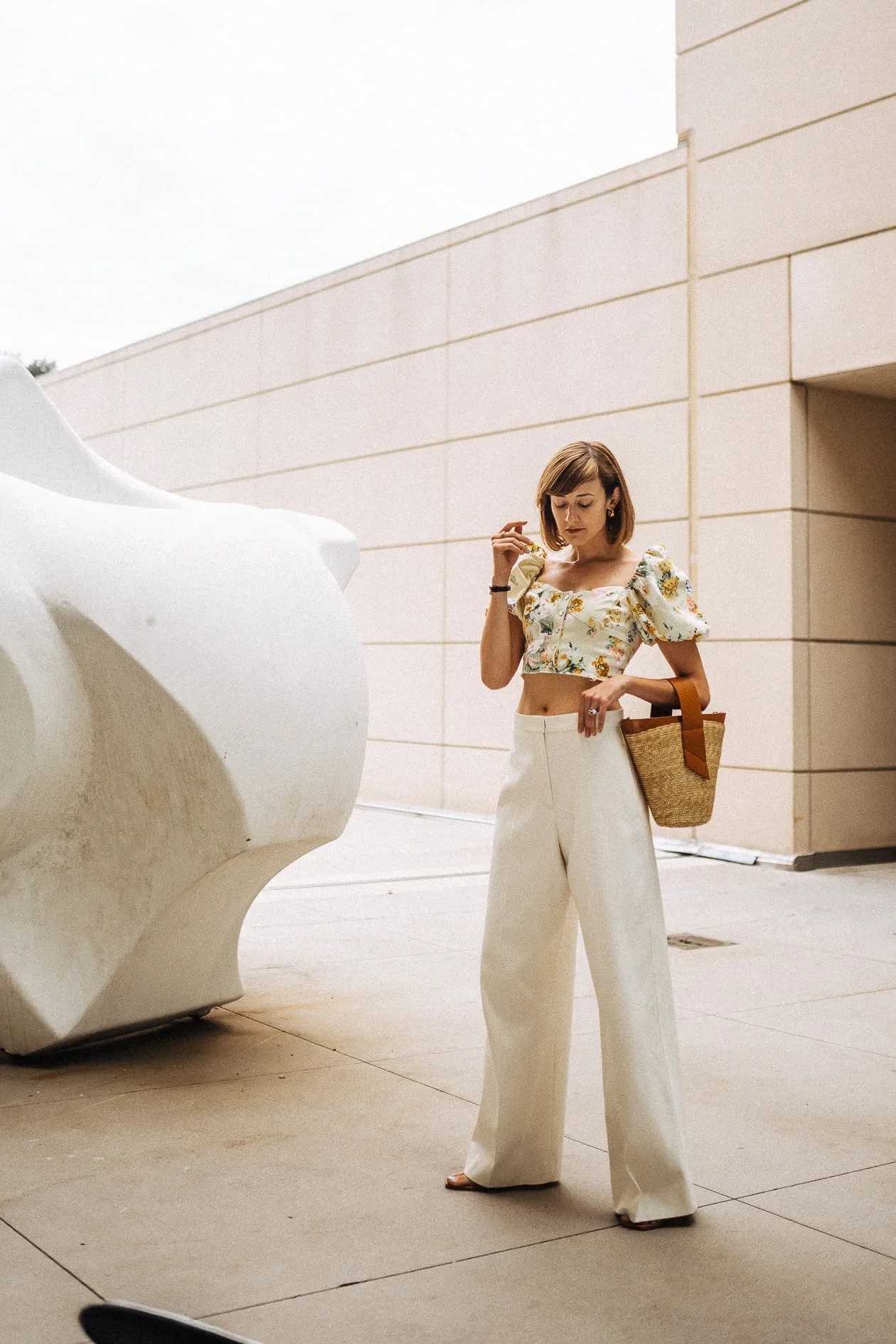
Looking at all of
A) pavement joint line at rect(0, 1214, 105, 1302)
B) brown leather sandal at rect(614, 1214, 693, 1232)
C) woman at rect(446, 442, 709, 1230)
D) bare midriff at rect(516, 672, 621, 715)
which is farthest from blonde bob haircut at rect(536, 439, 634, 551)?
pavement joint line at rect(0, 1214, 105, 1302)

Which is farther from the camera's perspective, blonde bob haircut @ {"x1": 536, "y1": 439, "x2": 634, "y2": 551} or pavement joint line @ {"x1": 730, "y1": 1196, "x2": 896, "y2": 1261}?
blonde bob haircut @ {"x1": 536, "y1": 439, "x2": 634, "y2": 551}

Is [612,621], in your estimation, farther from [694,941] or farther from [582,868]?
[694,941]

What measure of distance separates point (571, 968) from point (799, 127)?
8329 millimetres

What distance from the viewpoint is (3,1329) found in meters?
2.79

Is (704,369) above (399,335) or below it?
below

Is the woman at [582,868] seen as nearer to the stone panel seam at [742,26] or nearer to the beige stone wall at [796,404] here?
the beige stone wall at [796,404]

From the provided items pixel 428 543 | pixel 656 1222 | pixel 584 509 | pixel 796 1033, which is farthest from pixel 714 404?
pixel 656 1222

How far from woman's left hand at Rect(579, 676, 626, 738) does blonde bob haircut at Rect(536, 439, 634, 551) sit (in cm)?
48

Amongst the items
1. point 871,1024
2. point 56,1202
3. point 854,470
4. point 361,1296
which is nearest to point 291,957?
point 871,1024

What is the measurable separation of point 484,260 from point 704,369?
302 centimetres

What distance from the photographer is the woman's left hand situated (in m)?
3.53

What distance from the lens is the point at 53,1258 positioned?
3150mm

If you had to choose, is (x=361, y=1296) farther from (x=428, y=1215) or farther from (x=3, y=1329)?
(x=3, y=1329)

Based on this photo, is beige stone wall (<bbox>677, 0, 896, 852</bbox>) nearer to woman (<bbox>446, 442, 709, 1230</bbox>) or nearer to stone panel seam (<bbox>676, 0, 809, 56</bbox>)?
stone panel seam (<bbox>676, 0, 809, 56</bbox>)
